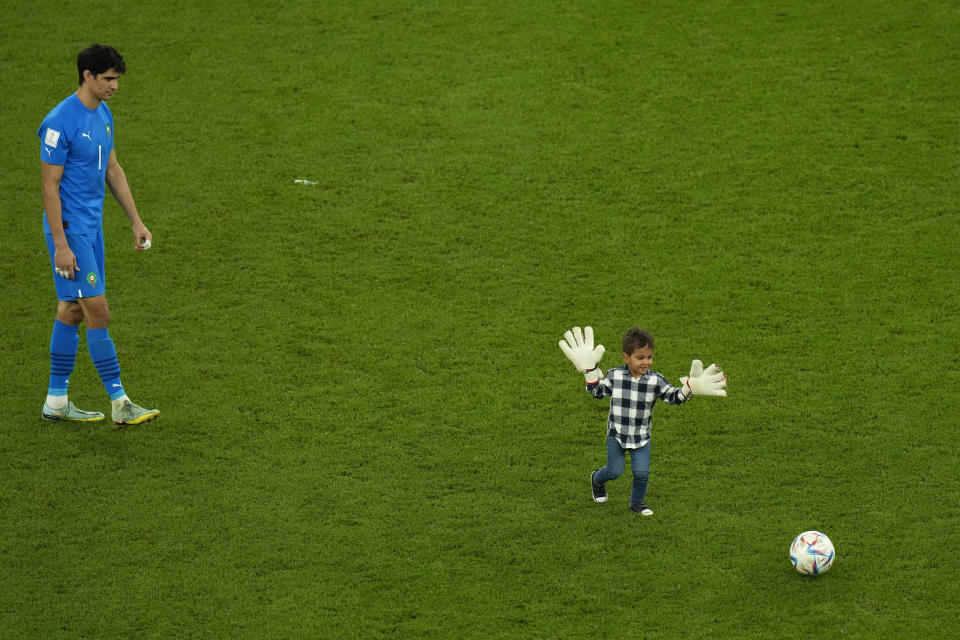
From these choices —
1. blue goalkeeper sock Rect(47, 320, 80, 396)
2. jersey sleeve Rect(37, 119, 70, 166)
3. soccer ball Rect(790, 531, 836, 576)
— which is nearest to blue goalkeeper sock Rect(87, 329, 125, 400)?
blue goalkeeper sock Rect(47, 320, 80, 396)

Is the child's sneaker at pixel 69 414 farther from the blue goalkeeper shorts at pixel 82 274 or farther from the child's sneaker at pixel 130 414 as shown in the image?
the blue goalkeeper shorts at pixel 82 274

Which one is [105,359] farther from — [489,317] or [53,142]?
[489,317]

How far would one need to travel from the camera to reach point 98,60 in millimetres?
6789

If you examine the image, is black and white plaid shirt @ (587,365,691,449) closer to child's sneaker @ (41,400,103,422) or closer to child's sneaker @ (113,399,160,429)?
child's sneaker @ (113,399,160,429)

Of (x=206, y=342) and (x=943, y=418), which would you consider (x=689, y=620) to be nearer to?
(x=943, y=418)

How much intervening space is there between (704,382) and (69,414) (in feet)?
14.7

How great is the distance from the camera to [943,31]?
1197 centimetres

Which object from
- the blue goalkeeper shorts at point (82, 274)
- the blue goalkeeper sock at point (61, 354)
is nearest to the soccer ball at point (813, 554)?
the blue goalkeeper shorts at point (82, 274)

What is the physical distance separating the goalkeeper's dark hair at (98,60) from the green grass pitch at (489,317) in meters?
2.42

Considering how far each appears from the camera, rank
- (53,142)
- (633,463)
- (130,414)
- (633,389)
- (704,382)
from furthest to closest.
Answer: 1. (130,414)
2. (53,142)
3. (633,463)
4. (633,389)
5. (704,382)

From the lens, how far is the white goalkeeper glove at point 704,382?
6.12 meters

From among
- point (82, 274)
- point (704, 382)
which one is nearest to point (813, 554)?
point (704, 382)

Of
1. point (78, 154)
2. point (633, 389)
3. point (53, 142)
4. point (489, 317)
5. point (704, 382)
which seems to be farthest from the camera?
point (489, 317)

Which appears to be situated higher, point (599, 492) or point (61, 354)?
point (61, 354)
